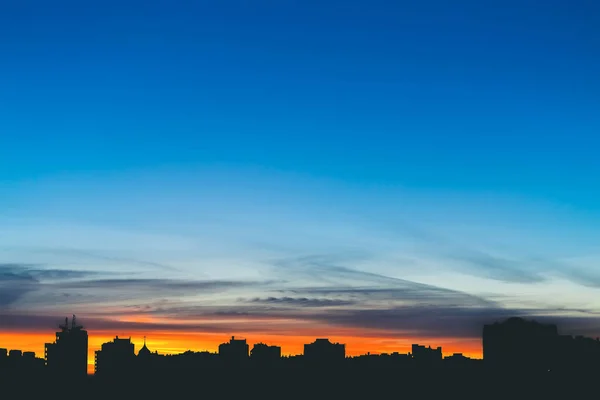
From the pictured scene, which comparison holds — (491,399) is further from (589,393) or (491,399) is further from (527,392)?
(589,393)

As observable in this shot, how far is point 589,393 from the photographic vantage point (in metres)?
200

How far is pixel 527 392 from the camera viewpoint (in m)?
199

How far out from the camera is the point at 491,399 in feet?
653

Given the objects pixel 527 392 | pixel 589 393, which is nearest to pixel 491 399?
pixel 527 392

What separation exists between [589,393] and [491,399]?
23.6 metres

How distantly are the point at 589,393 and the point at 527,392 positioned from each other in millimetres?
14905

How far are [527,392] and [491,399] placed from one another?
878cm
